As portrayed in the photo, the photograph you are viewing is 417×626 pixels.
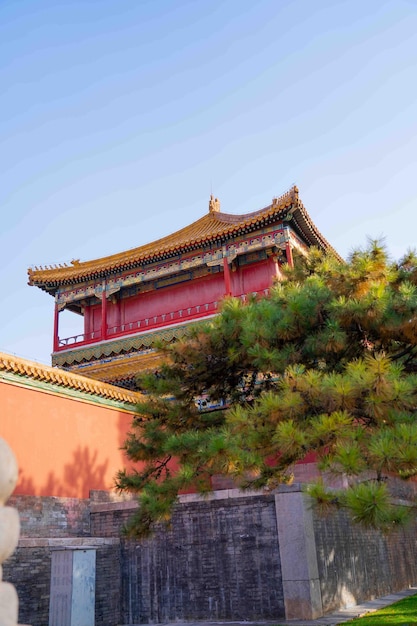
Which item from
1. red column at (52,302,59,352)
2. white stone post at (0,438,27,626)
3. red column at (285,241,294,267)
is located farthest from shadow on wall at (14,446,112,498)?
red column at (52,302,59,352)

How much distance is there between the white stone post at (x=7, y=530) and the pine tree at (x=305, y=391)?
8.44 feet

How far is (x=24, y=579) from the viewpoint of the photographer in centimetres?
773

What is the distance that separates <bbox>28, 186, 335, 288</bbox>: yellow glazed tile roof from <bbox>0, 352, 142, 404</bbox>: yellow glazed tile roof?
6.41 meters

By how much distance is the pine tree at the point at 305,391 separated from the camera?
15.7 ft

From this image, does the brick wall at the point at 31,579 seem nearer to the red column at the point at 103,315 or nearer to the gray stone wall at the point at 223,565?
the gray stone wall at the point at 223,565

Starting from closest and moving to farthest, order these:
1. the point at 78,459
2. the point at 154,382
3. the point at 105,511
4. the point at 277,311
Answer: the point at 277,311 < the point at 154,382 < the point at 105,511 < the point at 78,459

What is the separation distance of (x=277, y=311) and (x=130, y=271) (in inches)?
512

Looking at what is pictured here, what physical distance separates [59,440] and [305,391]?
610cm

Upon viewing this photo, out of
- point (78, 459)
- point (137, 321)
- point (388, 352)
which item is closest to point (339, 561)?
point (388, 352)

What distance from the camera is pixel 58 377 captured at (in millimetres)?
10336

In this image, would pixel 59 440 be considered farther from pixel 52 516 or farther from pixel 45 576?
pixel 45 576

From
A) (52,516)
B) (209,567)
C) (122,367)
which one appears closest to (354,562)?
(209,567)

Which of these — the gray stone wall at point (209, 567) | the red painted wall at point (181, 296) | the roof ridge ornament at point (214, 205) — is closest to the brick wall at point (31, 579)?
the gray stone wall at point (209, 567)

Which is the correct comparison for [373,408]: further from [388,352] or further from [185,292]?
[185,292]
